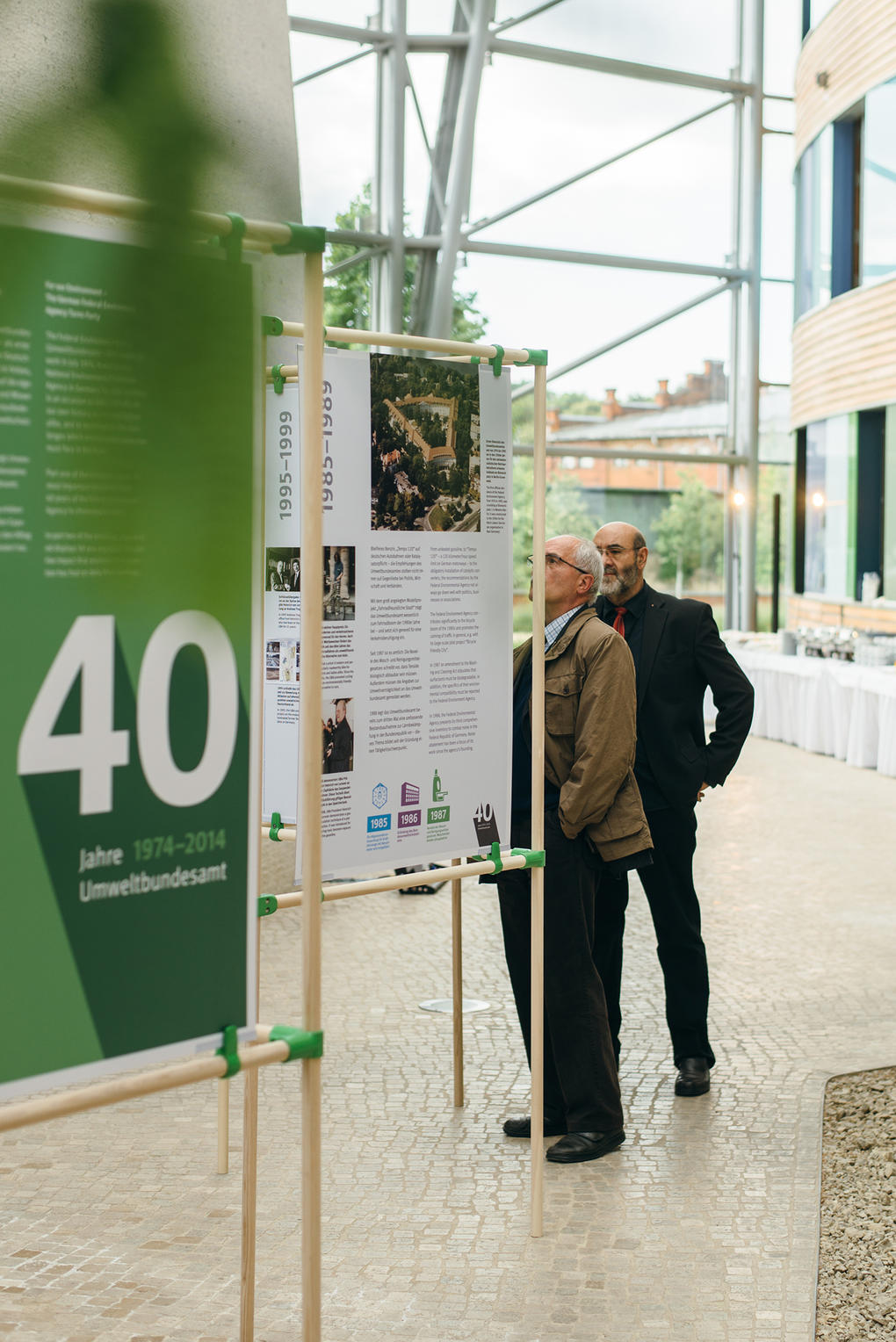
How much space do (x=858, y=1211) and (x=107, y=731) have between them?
2.61m

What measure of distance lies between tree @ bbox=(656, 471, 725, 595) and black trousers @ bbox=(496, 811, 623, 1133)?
547 inches

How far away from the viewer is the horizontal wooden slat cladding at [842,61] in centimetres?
1396

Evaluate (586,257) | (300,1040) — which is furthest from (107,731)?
(586,257)

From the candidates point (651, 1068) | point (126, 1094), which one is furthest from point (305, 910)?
point (651, 1068)

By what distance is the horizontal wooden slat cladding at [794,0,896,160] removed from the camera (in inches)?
550

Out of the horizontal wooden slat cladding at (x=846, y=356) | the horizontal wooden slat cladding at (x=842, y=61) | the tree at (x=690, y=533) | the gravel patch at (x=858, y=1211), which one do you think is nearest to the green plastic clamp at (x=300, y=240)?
the gravel patch at (x=858, y=1211)

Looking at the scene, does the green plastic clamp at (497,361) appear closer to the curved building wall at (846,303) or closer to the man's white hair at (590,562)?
the man's white hair at (590,562)

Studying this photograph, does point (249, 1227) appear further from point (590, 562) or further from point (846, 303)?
point (846, 303)

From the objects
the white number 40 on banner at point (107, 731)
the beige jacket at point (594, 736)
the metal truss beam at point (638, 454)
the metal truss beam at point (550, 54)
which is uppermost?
the metal truss beam at point (550, 54)

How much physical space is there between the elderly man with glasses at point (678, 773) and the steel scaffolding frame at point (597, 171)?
31.9ft

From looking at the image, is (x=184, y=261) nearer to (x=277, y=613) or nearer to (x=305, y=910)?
(x=305, y=910)

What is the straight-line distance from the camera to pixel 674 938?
4.16m

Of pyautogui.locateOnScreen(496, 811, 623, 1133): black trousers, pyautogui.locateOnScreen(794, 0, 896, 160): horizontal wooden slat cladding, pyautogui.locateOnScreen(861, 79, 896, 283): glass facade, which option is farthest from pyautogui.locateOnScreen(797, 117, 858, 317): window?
A: pyautogui.locateOnScreen(496, 811, 623, 1133): black trousers

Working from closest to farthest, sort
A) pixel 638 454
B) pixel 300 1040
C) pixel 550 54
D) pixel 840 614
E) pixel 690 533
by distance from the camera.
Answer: pixel 300 1040 < pixel 840 614 < pixel 550 54 < pixel 638 454 < pixel 690 533
